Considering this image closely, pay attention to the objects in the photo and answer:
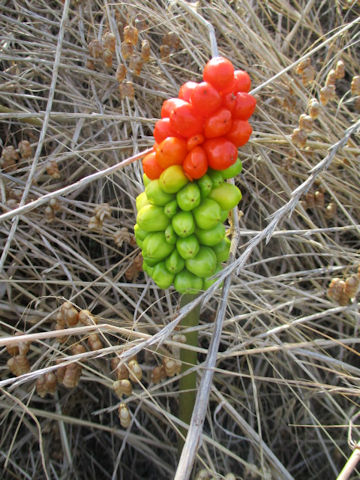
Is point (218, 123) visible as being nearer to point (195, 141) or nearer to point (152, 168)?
point (195, 141)

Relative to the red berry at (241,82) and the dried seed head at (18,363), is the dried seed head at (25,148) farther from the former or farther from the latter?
the red berry at (241,82)

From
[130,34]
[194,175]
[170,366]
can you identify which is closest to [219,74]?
[194,175]

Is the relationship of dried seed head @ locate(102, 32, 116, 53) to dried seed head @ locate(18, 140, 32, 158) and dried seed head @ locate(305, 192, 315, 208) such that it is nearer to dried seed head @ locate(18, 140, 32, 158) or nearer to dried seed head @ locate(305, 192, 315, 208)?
dried seed head @ locate(18, 140, 32, 158)

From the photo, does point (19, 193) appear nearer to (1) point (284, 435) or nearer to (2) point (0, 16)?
(2) point (0, 16)

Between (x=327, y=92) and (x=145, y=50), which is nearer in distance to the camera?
(x=327, y=92)

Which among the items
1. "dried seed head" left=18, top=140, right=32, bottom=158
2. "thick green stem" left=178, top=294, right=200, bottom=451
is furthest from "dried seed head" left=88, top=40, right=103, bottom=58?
"thick green stem" left=178, top=294, right=200, bottom=451

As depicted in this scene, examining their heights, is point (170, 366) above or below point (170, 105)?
below
